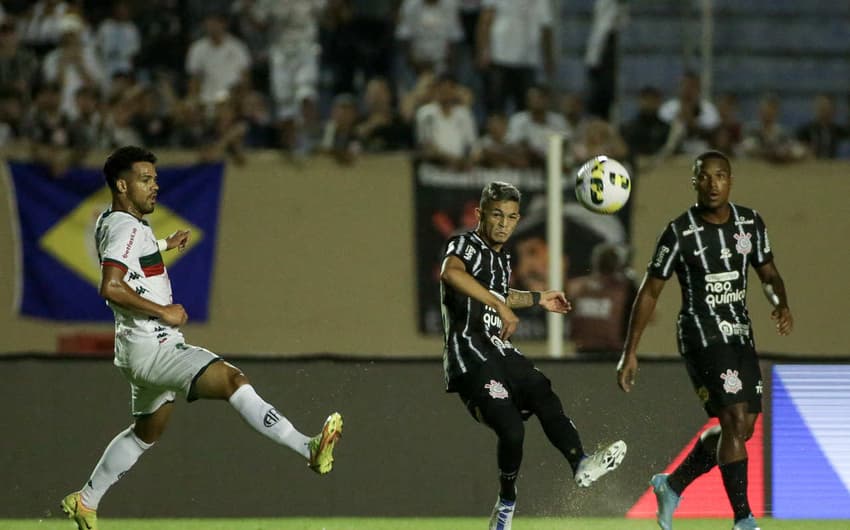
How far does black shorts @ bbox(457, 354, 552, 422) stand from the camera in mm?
7801

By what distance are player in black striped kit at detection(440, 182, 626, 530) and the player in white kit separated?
82 centimetres

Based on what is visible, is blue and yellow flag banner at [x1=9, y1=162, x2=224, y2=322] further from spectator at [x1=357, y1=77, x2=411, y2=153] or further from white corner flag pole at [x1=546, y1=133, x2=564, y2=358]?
white corner flag pole at [x1=546, y1=133, x2=564, y2=358]

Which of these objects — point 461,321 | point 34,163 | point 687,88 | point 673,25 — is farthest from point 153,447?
point 673,25

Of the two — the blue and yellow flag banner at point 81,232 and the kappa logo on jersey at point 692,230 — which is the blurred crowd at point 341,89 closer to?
the blue and yellow flag banner at point 81,232

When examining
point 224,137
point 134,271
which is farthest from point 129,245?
point 224,137

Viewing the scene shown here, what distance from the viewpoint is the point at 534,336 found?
1422 cm

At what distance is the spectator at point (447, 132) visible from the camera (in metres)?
14.0

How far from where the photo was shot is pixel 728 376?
25.9 feet

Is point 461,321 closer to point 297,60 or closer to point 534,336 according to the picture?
point 534,336

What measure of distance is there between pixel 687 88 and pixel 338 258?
360cm

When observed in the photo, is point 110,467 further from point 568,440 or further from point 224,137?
point 224,137

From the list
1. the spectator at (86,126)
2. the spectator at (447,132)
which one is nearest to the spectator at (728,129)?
the spectator at (447,132)

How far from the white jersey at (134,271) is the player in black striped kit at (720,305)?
2445 mm

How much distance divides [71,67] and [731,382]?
9.03m
